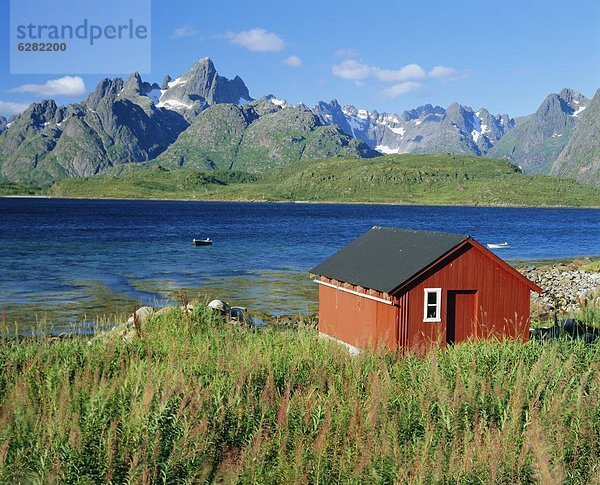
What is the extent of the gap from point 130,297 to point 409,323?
93.9ft

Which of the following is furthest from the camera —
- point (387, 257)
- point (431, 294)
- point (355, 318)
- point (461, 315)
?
point (387, 257)

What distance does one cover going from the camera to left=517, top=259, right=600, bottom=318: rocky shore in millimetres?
36250

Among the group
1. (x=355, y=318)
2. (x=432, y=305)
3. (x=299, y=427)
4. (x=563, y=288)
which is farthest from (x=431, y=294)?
(x=563, y=288)

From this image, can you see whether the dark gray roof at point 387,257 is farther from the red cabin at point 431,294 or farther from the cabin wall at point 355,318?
the cabin wall at point 355,318

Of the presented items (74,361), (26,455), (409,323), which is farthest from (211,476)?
(409,323)

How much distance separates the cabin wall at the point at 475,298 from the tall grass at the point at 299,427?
7.92 meters

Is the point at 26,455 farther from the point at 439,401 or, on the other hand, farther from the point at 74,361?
the point at 439,401

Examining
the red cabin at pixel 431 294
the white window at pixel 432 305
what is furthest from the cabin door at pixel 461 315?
the white window at pixel 432 305

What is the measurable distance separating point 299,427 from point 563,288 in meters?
40.6

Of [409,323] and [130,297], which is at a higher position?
[409,323]

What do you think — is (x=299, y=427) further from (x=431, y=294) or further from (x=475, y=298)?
Result: (x=475, y=298)

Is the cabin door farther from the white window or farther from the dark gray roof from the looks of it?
the dark gray roof

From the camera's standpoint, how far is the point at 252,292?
47406 mm

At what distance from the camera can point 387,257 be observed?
878 inches
